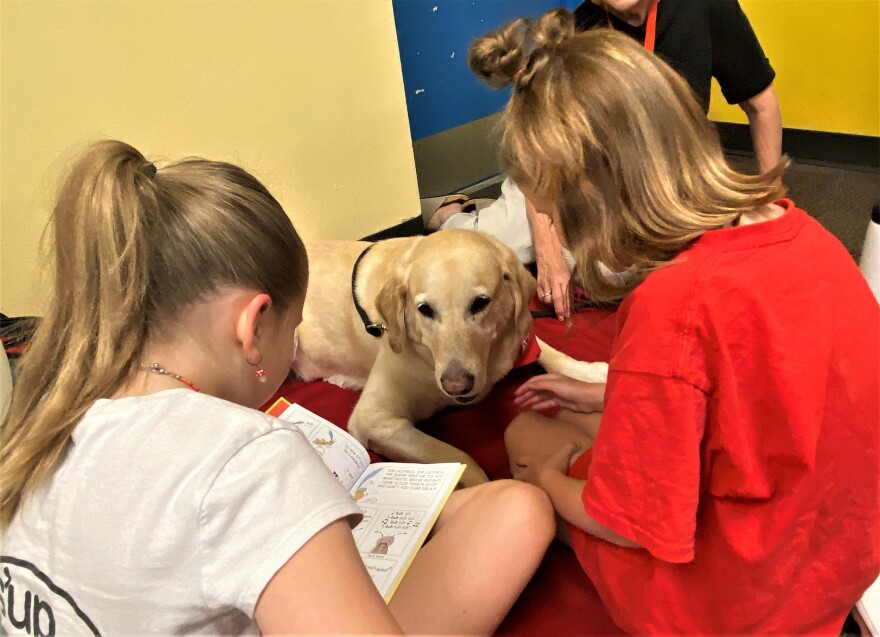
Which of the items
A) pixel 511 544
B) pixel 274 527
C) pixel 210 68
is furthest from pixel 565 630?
pixel 210 68

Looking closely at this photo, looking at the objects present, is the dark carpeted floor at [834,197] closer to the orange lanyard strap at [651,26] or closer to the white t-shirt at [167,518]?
the orange lanyard strap at [651,26]

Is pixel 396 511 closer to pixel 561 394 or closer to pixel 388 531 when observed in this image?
pixel 388 531

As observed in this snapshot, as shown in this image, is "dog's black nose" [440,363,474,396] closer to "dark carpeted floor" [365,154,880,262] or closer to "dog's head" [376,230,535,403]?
"dog's head" [376,230,535,403]

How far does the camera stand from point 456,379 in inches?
62.2

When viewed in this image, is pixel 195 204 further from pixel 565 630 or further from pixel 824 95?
pixel 824 95

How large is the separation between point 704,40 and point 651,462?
6.00 feet

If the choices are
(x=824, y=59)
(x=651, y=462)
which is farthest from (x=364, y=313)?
(x=824, y=59)

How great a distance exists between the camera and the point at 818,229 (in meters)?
0.91

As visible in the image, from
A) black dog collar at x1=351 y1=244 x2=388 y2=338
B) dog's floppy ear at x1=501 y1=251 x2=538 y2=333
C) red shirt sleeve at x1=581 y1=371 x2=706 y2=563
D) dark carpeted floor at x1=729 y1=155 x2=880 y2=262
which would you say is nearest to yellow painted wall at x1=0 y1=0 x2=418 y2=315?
black dog collar at x1=351 y1=244 x2=388 y2=338

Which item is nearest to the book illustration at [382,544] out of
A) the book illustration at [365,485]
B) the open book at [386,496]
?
the open book at [386,496]

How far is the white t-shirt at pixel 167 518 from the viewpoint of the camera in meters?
0.66

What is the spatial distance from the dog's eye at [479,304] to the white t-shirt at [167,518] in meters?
0.92

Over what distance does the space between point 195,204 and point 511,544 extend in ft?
2.46

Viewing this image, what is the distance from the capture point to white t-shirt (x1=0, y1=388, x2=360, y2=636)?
66 cm
